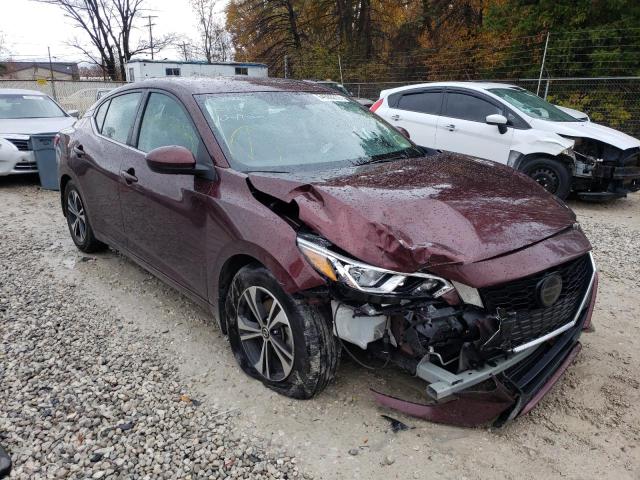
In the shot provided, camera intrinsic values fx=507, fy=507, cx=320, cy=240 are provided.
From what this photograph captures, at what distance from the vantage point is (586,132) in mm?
7113

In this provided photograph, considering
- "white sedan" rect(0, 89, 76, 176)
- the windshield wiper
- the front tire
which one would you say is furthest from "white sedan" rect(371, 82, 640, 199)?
"white sedan" rect(0, 89, 76, 176)

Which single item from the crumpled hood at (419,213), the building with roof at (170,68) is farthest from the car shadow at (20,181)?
the building with roof at (170,68)

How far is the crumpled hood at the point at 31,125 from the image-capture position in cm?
869

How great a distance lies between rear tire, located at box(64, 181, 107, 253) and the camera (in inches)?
195

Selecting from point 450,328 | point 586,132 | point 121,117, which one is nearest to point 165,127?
point 121,117

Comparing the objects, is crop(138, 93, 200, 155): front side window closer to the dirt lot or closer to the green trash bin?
the dirt lot

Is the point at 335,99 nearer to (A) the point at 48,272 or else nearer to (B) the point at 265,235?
(B) the point at 265,235

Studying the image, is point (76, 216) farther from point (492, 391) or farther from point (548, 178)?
point (548, 178)

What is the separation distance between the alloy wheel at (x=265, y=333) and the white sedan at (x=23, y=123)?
24.1 ft

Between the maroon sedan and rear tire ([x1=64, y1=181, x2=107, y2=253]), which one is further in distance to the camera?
rear tire ([x1=64, y1=181, x2=107, y2=253])

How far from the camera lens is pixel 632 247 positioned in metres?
5.54

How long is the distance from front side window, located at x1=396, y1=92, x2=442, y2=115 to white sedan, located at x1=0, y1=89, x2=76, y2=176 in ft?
19.9

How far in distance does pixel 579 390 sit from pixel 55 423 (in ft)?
9.50

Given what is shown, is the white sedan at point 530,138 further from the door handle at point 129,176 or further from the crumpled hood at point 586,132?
the door handle at point 129,176
